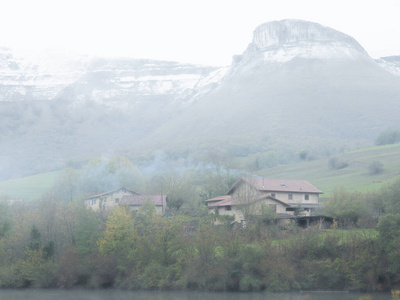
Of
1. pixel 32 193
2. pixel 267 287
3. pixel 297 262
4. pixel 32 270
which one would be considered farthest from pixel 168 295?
pixel 32 193

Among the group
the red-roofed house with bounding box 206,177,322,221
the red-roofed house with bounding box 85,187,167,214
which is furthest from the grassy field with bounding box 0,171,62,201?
the red-roofed house with bounding box 206,177,322,221

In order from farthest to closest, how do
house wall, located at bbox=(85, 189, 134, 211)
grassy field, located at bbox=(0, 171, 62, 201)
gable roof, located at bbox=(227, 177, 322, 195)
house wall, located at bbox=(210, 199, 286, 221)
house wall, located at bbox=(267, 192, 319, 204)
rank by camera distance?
grassy field, located at bbox=(0, 171, 62, 201), house wall, located at bbox=(85, 189, 134, 211), house wall, located at bbox=(267, 192, 319, 204), gable roof, located at bbox=(227, 177, 322, 195), house wall, located at bbox=(210, 199, 286, 221)

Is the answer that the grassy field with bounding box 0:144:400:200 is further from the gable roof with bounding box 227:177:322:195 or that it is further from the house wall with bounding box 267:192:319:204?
the gable roof with bounding box 227:177:322:195

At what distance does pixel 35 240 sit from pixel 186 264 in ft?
59.9

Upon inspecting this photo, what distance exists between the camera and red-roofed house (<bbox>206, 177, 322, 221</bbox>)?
230 ft

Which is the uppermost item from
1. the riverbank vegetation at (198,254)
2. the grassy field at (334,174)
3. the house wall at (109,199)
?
the grassy field at (334,174)

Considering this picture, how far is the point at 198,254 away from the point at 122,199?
43.5 m

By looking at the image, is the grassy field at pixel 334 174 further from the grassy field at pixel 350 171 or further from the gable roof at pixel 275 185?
the gable roof at pixel 275 185

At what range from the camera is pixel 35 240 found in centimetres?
5994

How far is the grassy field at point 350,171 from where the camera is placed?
109 meters

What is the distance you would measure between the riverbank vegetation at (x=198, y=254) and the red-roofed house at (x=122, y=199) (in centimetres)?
1717

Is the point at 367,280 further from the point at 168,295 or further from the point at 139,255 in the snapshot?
the point at 139,255

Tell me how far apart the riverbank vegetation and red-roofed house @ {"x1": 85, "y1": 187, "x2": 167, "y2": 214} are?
56.3 ft

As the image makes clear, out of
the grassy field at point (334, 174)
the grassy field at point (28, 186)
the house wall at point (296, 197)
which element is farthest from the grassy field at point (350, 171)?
the grassy field at point (28, 186)
